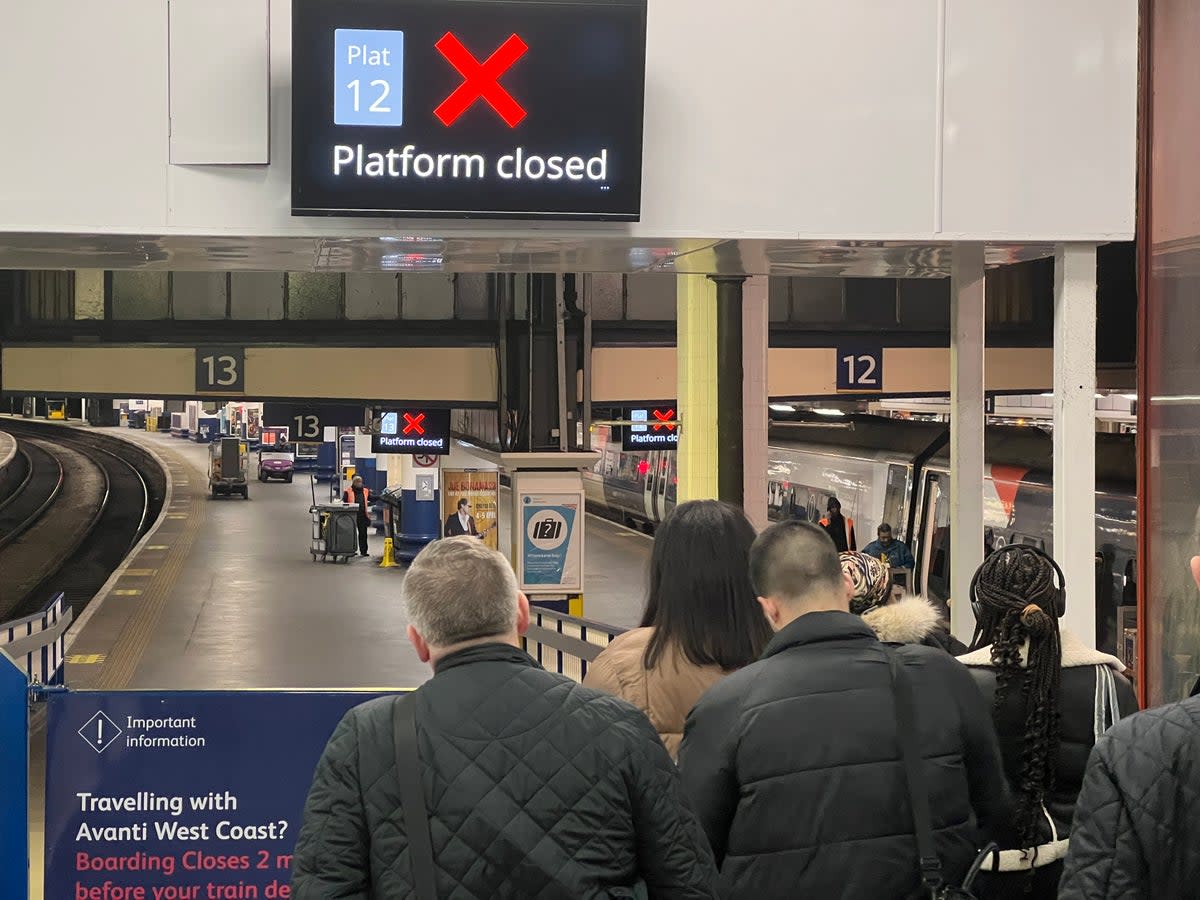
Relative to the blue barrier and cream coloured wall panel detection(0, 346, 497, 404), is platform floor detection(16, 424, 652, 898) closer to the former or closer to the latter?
the blue barrier

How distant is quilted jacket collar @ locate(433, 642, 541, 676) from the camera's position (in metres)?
2.52

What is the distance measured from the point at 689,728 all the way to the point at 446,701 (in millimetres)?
629

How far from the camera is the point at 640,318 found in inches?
779

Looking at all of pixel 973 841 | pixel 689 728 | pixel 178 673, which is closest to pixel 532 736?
pixel 689 728

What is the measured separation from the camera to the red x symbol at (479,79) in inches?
203

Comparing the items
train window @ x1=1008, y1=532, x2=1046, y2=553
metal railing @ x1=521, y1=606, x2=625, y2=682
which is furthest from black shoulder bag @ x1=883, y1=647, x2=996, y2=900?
train window @ x1=1008, y1=532, x2=1046, y2=553

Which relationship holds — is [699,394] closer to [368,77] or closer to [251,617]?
[251,617]

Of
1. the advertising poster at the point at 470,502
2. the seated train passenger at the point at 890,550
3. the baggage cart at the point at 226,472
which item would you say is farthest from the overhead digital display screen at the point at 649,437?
the baggage cart at the point at 226,472

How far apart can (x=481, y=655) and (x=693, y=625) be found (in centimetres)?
95

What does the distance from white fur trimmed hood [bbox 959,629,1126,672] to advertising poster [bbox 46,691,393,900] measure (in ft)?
6.47

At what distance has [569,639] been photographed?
34.0ft

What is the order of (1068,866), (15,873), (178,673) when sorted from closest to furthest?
(1068,866) → (15,873) → (178,673)

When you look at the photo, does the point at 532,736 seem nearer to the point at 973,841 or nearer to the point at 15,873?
the point at 973,841

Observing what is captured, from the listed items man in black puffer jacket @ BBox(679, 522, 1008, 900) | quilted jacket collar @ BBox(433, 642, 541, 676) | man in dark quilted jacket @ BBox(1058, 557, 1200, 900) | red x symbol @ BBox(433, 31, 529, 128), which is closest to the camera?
man in dark quilted jacket @ BBox(1058, 557, 1200, 900)
